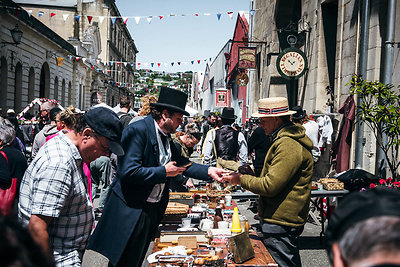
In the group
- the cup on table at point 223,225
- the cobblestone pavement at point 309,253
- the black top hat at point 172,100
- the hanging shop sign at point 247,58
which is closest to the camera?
the black top hat at point 172,100

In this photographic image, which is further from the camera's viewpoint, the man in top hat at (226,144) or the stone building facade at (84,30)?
the stone building facade at (84,30)

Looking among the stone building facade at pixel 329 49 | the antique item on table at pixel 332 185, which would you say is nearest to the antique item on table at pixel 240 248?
the antique item on table at pixel 332 185

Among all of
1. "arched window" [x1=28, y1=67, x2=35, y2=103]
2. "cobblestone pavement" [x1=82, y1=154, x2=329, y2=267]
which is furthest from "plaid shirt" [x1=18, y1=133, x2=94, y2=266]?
"arched window" [x1=28, y1=67, x2=35, y2=103]

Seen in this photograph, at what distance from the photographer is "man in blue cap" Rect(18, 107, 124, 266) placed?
87.0 inches

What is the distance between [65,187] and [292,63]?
10533mm

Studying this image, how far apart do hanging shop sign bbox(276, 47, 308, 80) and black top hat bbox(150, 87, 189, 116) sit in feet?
29.2

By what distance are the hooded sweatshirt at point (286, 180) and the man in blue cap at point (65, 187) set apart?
1.42 metres

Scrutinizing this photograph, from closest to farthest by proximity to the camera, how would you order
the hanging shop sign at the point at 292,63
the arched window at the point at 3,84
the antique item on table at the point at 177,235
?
the antique item on table at the point at 177,235 → the hanging shop sign at the point at 292,63 → the arched window at the point at 3,84

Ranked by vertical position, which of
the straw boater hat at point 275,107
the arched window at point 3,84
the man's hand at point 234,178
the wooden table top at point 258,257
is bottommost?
the wooden table top at point 258,257

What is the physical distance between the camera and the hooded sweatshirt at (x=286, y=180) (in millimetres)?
3342

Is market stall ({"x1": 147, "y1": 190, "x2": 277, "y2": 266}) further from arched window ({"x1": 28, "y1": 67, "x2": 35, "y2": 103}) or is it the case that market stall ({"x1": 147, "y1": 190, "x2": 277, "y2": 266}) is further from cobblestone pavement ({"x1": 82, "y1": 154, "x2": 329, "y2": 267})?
arched window ({"x1": 28, "y1": 67, "x2": 35, "y2": 103})

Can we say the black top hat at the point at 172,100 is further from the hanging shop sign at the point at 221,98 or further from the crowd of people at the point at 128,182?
the hanging shop sign at the point at 221,98

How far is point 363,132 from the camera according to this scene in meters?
8.01

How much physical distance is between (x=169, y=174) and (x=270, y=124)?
120 centimetres
